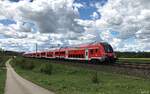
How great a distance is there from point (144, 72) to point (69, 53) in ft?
116

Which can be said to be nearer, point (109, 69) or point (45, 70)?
point (109, 69)

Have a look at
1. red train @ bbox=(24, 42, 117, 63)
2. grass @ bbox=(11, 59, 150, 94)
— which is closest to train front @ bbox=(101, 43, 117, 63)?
red train @ bbox=(24, 42, 117, 63)

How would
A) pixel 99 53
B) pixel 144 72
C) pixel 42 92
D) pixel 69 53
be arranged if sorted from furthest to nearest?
pixel 69 53, pixel 99 53, pixel 144 72, pixel 42 92

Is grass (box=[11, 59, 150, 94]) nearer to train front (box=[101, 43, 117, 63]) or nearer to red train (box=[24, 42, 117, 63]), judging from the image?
train front (box=[101, 43, 117, 63])

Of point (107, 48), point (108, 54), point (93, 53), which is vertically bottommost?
point (108, 54)

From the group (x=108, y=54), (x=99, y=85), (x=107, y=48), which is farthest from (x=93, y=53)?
(x=99, y=85)

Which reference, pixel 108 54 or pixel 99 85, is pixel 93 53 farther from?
pixel 99 85

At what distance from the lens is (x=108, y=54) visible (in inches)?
1741

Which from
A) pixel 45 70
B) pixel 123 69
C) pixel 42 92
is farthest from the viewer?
pixel 45 70

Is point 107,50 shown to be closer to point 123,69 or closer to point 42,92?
point 123,69

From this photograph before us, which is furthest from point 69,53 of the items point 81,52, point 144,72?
point 144,72

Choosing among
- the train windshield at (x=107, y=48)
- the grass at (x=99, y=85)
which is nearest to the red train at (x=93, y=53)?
the train windshield at (x=107, y=48)

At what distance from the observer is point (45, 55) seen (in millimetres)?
94062

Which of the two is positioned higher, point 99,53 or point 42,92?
point 99,53
